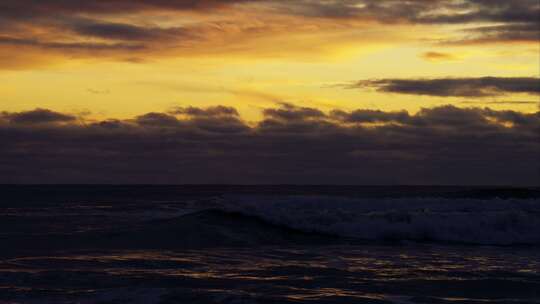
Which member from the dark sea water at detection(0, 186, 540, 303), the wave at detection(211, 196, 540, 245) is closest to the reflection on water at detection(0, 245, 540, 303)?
the dark sea water at detection(0, 186, 540, 303)

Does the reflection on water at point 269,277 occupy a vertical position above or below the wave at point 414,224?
below

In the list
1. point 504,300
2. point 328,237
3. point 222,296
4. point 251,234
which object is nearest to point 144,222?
point 251,234

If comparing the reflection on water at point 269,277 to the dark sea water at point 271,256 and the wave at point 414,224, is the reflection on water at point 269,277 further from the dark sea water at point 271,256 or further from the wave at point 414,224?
the wave at point 414,224

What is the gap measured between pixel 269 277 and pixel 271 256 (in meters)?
3.38

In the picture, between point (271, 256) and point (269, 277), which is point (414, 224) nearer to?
point (271, 256)

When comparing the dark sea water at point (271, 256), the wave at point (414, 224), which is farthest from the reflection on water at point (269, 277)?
the wave at point (414, 224)

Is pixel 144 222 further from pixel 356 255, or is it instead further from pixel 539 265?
pixel 539 265

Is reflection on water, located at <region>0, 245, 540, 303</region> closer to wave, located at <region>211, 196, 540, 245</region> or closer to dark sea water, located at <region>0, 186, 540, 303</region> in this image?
dark sea water, located at <region>0, 186, 540, 303</region>

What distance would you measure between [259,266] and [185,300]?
3869 mm

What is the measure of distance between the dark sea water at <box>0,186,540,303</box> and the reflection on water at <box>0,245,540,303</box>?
2 centimetres

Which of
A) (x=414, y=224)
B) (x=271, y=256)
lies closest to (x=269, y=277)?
(x=271, y=256)

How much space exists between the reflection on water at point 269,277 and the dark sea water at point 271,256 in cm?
2

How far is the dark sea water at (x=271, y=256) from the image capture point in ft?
40.2

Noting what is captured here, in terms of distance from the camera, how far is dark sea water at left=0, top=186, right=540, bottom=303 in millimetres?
12242
